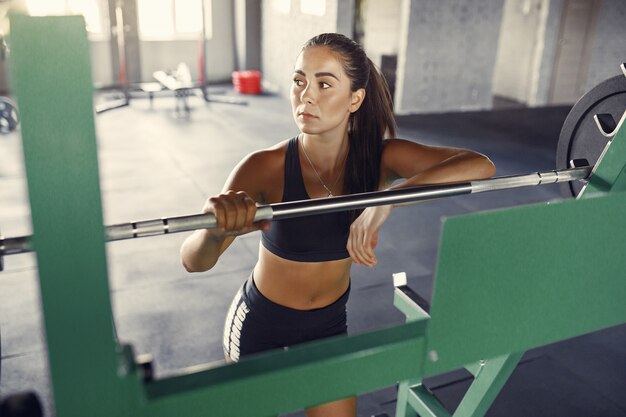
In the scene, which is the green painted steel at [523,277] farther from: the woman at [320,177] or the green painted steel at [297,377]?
the woman at [320,177]

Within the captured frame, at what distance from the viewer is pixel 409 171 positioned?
1547 millimetres

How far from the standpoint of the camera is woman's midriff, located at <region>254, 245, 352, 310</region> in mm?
1508

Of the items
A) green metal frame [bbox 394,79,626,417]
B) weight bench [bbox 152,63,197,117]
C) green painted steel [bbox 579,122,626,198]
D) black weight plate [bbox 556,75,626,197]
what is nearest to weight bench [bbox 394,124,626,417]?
green metal frame [bbox 394,79,626,417]

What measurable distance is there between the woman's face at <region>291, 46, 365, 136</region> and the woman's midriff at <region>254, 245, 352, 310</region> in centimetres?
34

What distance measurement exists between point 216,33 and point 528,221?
27.9 ft

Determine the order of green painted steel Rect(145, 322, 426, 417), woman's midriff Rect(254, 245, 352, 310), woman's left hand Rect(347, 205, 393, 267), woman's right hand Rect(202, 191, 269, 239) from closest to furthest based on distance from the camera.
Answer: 1. green painted steel Rect(145, 322, 426, 417)
2. woman's right hand Rect(202, 191, 269, 239)
3. woman's left hand Rect(347, 205, 393, 267)
4. woman's midriff Rect(254, 245, 352, 310)

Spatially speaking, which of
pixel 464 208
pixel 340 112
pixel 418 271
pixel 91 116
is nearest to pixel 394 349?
pixel 91 116

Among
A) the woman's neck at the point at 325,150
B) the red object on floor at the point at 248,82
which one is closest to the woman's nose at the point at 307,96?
the woman's neck at the point at 325,150

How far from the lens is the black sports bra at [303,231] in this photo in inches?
57.8

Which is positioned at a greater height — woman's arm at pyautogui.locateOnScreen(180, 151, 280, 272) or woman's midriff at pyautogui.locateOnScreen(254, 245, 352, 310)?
woman's arm at pyautogui.locateOnScreen(180, 151, 280, 272)

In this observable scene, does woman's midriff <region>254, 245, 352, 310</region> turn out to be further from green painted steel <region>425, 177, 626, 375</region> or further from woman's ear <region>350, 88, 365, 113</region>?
green painted steel <region>425, 177, 626, 375</region>

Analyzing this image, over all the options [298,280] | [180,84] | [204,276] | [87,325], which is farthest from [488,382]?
[180,84]

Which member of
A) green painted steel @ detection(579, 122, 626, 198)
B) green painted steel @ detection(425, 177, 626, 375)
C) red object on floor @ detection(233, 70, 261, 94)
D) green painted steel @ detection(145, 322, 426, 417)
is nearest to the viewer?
green painted steel @ detection(145, 322, 426, 417)

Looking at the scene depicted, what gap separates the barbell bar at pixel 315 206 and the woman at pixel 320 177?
0.82 ft
